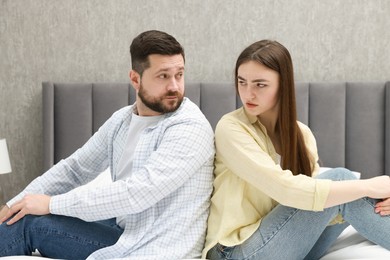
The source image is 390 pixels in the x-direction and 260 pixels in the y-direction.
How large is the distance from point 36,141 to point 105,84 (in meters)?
0.55

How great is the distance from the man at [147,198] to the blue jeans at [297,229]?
0.17 metres

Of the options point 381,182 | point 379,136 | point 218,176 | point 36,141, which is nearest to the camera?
point 381,182

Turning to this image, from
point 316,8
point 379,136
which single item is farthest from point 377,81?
point 316,8

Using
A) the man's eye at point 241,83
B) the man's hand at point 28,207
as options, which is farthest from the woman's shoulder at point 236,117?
the man's hand at point 28,207

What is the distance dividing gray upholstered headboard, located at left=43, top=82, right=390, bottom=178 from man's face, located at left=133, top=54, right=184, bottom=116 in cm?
127

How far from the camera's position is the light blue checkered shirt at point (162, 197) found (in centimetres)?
179

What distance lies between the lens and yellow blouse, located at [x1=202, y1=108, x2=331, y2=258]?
1.73 meters

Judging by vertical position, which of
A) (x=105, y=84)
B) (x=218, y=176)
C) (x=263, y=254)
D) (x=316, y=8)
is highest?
(x=316, y=8)

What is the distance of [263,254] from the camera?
5.88 feet

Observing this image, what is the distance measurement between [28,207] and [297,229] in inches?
32.2

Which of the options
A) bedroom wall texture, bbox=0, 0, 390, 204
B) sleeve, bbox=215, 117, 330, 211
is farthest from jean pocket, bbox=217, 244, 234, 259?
bedroom wall texture, bbox=0, 0, 390, 204

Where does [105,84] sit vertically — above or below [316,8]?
below

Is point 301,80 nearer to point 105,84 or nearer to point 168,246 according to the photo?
point 105,84

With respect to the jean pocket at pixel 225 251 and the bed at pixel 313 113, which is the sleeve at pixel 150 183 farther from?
A: the bed at pixel 313 113
